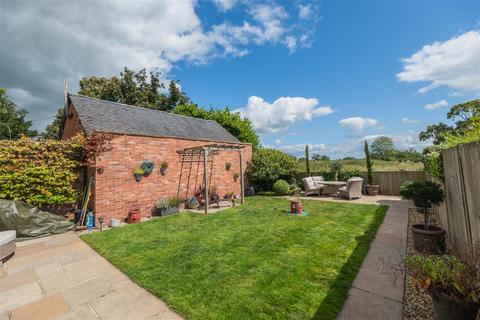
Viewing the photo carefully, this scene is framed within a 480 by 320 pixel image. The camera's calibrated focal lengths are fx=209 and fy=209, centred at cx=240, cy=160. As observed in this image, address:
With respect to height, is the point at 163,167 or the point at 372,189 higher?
the point at 163,167

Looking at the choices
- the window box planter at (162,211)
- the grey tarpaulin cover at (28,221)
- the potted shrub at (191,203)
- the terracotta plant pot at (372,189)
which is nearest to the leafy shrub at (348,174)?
the terracotta plant pot at (372,189)

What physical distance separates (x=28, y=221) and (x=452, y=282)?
8.93 m

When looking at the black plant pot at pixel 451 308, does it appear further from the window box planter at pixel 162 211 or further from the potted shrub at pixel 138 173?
the potted shrub at pixel 138 173

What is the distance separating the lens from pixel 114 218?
24.5 feet

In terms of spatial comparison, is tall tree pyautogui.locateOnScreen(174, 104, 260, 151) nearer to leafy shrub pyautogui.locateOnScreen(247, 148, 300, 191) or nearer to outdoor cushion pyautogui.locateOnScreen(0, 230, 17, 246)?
leafy shrub pyautogui.locateOnScreen(247, 148, 300, 191)

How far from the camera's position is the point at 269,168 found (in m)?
13.2

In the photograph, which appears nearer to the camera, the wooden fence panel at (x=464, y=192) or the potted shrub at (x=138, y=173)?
the wooden fence panel at (x=464, y=192)

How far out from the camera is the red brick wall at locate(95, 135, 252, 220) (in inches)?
291

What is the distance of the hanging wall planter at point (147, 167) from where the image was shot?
8344mm

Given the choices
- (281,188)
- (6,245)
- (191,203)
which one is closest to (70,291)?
(6,245)

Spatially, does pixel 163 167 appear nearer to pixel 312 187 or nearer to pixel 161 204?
pixel 161 204

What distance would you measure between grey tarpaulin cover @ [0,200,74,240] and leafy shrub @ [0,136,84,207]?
46 cm

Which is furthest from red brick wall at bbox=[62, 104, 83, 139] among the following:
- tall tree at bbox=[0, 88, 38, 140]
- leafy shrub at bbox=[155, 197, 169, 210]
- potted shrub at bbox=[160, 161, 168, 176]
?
tall tree at bbox=[0, 88, 38, 140]

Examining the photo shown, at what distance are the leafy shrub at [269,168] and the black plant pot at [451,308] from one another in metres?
11.1
